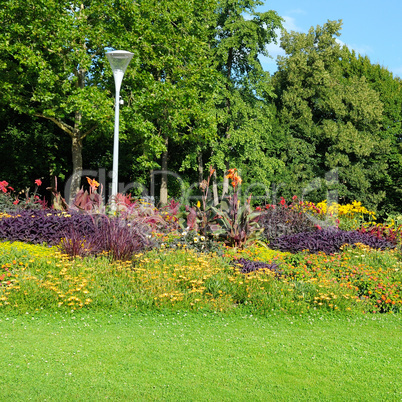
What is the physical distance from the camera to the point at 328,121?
2428cm

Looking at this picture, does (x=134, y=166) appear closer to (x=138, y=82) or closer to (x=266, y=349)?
(x=138, y=82)

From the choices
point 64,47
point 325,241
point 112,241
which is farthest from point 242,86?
point 112,241

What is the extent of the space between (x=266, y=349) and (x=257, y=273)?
184 centimetres

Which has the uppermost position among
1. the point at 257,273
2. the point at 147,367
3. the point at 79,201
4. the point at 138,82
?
the point at 138,82

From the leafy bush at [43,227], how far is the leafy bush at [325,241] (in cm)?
371

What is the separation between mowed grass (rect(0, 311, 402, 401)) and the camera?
3453mm

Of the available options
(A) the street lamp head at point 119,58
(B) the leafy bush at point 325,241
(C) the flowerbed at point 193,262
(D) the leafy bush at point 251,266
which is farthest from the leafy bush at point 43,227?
(B) the leafy bush at point 325,241

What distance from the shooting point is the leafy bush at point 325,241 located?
820cm

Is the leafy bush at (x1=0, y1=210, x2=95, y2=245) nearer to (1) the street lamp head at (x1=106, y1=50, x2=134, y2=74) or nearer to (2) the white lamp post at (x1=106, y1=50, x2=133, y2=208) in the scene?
(2) the white lamp post at (x1=106, y1=50, x2=133, y2=208)

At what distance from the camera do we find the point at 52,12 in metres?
13.6

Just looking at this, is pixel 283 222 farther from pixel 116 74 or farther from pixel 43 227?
pixel 43 227

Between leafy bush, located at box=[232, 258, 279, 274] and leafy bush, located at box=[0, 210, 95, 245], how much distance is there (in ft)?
9.24

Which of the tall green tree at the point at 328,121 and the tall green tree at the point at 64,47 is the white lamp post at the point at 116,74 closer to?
the tall green tree at the point at 64,47

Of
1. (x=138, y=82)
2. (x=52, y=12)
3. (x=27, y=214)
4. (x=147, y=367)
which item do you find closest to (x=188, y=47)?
(x=138, y=82)
